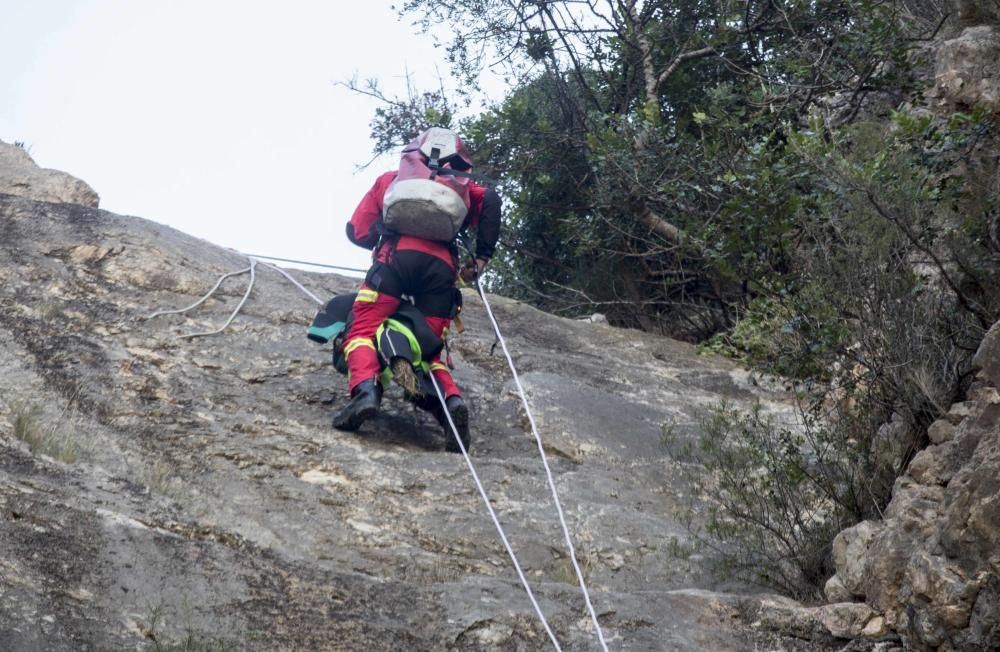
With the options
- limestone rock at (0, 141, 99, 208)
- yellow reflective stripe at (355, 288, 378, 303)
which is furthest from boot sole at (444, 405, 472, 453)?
limestone rock at (0, 141, 99, 208)

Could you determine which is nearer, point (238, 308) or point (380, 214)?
point (380, 214)

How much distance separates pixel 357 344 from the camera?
25.3ft

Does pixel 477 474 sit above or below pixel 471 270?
below

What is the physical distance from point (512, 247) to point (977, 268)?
8185 millimetres

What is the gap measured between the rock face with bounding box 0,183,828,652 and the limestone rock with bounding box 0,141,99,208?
0.93m

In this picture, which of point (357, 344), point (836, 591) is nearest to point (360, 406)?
point (357, 344)

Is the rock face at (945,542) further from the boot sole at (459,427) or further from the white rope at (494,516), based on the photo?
the boot sole at (459,427)

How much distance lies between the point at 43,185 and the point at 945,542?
8.17 meters

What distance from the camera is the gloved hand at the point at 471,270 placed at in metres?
8.39

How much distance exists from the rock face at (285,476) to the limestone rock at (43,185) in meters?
0.93

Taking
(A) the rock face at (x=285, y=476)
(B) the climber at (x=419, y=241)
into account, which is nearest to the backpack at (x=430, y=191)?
(B) the climber at (x=419, y=241)

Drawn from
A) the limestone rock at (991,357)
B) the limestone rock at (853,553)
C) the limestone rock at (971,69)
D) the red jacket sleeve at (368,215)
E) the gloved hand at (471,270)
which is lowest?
the limestone rock at (853,553)

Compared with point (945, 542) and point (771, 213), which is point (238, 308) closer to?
point (771, 213)

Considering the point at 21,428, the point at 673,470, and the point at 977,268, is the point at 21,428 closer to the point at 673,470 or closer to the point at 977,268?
the point at 673,470
